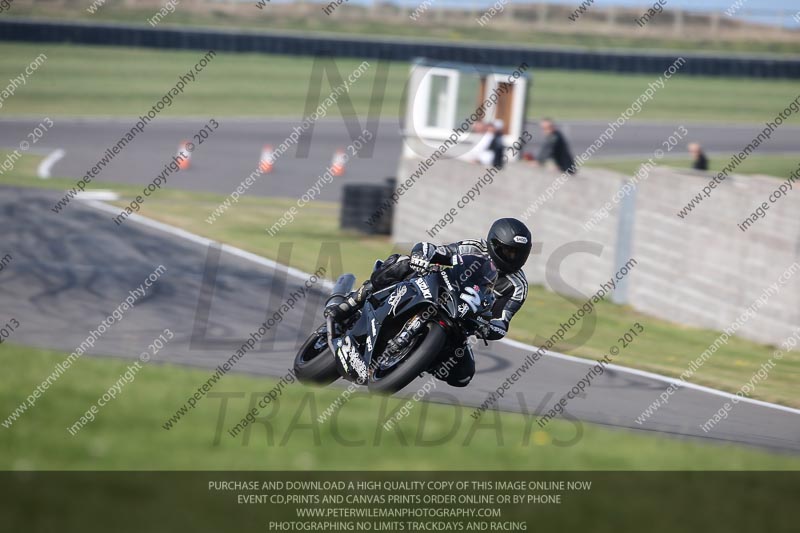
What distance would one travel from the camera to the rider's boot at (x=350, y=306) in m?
9.05

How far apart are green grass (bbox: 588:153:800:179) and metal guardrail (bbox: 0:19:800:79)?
9.29m

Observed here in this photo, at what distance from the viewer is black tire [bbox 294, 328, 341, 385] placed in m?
8.93

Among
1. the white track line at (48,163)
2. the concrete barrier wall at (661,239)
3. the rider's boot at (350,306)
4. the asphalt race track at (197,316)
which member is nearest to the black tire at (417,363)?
the rider's boot at (350,306)

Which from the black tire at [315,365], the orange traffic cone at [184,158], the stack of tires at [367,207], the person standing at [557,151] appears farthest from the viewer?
the orange traffic cone at [184,158]

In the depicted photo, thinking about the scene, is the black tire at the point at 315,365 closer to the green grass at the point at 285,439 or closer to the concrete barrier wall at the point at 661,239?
the green grass at the point at 285,439

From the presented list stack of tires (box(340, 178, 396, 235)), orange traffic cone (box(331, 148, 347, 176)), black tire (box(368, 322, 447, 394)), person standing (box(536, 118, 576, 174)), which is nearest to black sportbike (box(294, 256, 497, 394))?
black tire (box(368, 322, 447, 394))

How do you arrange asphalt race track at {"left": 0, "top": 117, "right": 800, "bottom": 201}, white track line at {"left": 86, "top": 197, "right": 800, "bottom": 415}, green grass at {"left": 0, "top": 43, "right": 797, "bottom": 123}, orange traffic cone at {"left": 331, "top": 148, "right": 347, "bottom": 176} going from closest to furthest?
white track line at {"left": 86, "top": 197, "right": 800, "bottom": 415} < asphalt race track at {"left": 0, "top": 117, "right": 800, "bottom": 201} < orange traffic cone at {"left": 331, "top": 148, "right": 347, "bottom": 176} < green grass at {"left": 0, "top": 43, "right": 797, "bottom": 123}

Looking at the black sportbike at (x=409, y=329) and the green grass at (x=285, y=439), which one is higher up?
the green grass at (x=285, y=439)

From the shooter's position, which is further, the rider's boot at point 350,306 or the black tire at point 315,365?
the rider's boot at point 350,306

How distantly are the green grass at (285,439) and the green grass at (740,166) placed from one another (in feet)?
69.8

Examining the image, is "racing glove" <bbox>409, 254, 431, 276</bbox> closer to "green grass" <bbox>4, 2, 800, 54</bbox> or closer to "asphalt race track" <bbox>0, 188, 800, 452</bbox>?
"asphalt race track" <bbox>0, 188, 800, 452</bbox>

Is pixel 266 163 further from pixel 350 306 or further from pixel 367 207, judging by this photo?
pixel 350 306
